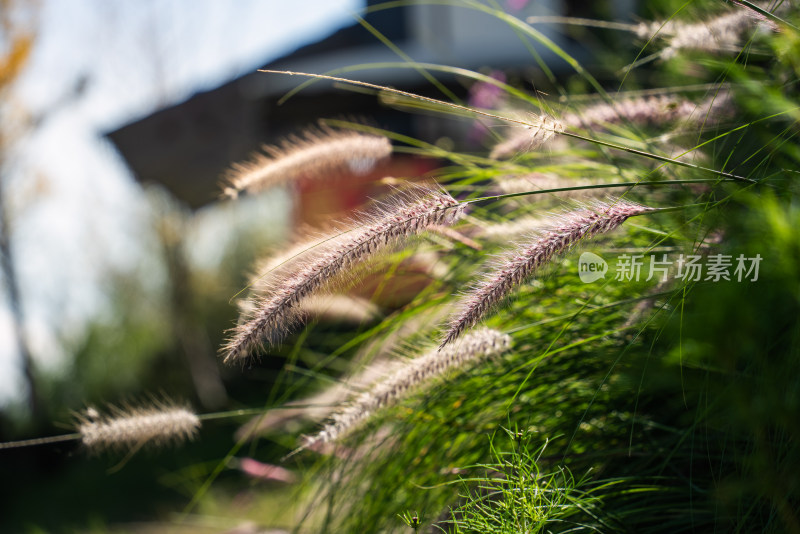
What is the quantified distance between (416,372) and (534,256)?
0.25 m

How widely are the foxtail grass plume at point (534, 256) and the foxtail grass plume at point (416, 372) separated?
135mm

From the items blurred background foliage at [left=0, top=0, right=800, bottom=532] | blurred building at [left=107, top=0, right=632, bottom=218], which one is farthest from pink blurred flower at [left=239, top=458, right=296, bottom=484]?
blurred building at [left=107, top=0, right=632, bottom=218]

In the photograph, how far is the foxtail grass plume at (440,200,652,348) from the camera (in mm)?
720

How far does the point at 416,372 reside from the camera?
0.87 metres

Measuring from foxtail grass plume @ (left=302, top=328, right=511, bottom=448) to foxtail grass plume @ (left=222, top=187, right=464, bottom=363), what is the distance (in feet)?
0.60

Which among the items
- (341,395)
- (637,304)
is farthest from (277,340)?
(637,304)

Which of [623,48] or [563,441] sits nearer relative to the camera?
[563,441]

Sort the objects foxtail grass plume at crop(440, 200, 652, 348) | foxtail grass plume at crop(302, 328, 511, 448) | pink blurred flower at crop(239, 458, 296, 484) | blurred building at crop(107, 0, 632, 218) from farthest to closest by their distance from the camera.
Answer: blurred building at crop(107, 0, 632, 218) < pink blurred flower at crop(239, 458, 296, 484) < foxtail grass plume at crop(302, 328, 511, 448) < foxtail grass plume at crop(440, 200, 652, 348)

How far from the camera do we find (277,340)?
2.70 ft

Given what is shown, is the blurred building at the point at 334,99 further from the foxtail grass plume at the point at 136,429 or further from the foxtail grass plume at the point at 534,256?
the foxtail grass plume at the point at 534,256

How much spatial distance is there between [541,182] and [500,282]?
59 centimetres

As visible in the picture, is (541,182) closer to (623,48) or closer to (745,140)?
(745,140)

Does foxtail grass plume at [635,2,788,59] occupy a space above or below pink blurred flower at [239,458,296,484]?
above

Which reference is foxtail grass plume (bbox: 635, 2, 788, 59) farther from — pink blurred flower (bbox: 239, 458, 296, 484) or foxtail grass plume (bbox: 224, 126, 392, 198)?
pink blurred flower (bbox: 239, 458, 296, 484)
